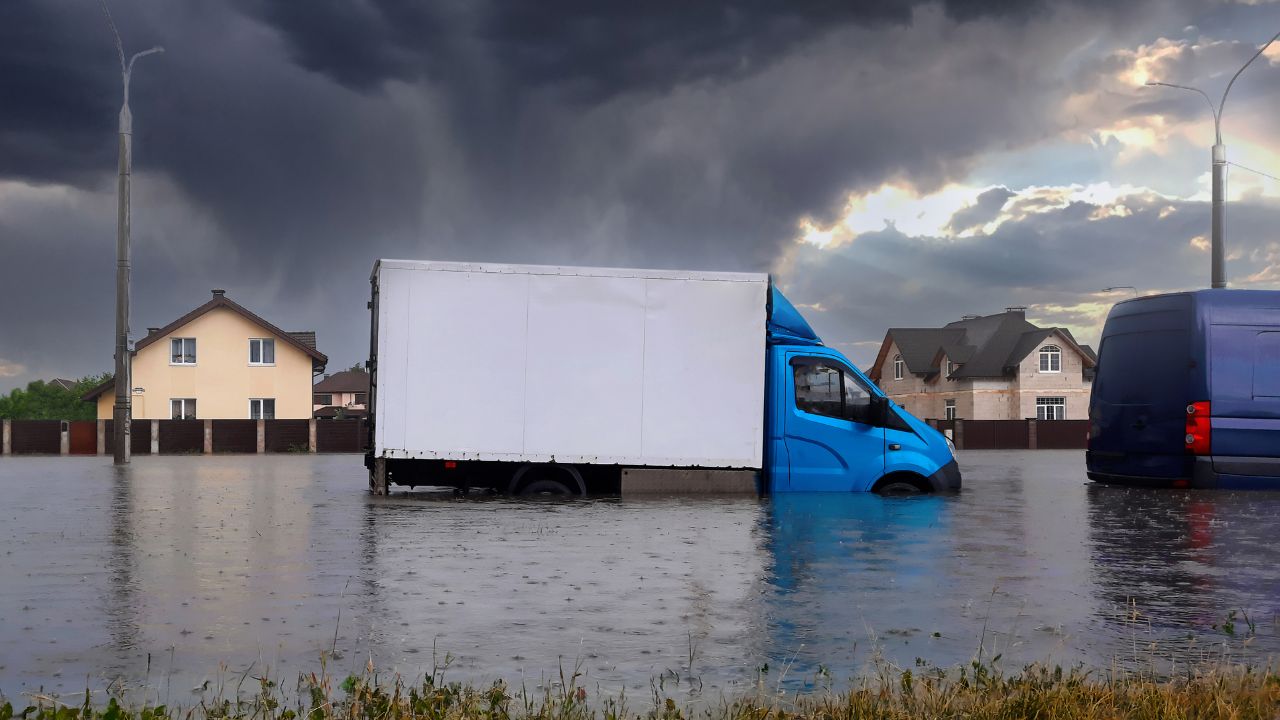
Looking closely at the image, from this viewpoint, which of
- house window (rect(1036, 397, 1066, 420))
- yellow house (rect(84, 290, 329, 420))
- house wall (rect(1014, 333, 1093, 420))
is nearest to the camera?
yellow house (rect(84, 290, 329, 420))

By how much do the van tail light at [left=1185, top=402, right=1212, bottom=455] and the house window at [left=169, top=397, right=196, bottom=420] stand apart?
4962cm

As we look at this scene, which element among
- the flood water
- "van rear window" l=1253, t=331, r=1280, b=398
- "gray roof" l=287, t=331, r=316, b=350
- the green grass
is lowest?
the flood water

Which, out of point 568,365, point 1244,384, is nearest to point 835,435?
point 568,365

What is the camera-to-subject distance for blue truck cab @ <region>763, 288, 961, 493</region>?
15719mm

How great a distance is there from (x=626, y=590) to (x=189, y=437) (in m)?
41.7

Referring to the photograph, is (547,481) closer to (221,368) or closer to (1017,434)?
(1017,434)

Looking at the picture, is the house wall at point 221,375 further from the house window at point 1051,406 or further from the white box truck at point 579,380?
the white box truck at point 579,380

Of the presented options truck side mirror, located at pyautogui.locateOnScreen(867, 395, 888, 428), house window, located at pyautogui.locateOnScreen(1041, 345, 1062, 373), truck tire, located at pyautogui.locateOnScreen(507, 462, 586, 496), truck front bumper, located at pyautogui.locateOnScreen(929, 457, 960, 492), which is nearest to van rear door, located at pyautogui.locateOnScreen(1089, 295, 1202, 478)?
truck front bumper, located at pyautogui.locateOnScreen(929, 457, 960, 492)

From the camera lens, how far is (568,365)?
15859 millimetres

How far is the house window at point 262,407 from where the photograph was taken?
57.3 m

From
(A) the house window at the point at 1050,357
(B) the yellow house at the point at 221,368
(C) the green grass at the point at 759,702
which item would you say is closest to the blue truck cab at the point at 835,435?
(C) the green grass at the point at 759,702

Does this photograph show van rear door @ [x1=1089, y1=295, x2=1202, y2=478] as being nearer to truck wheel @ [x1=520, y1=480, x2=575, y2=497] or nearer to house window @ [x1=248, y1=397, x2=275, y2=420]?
truck wheel @ [x1=520, y1=480, x2=575, y2=497]

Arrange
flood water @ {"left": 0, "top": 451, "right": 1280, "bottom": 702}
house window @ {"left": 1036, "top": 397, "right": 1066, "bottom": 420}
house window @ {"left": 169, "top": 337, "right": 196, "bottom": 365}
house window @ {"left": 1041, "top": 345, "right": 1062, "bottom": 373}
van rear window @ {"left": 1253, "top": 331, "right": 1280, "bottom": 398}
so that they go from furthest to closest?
house window @ {"left": 1041, "top": 345, "right": 1062, "bottom": 373}, house window @ {"left": 1036, "top": 397, "right": 1066, "bottom": 420}, house window @ {"left": 169, "top": 337, "right": 196, "bottom": 365}, van rear window @ {"left": 1253, "top": 331, "right": 1280, "bottom": 398}, flood water @ {"left": 0, "top": 451, "right": 1280, "bottom": 702}

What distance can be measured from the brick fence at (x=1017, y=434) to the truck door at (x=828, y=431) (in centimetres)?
3906
